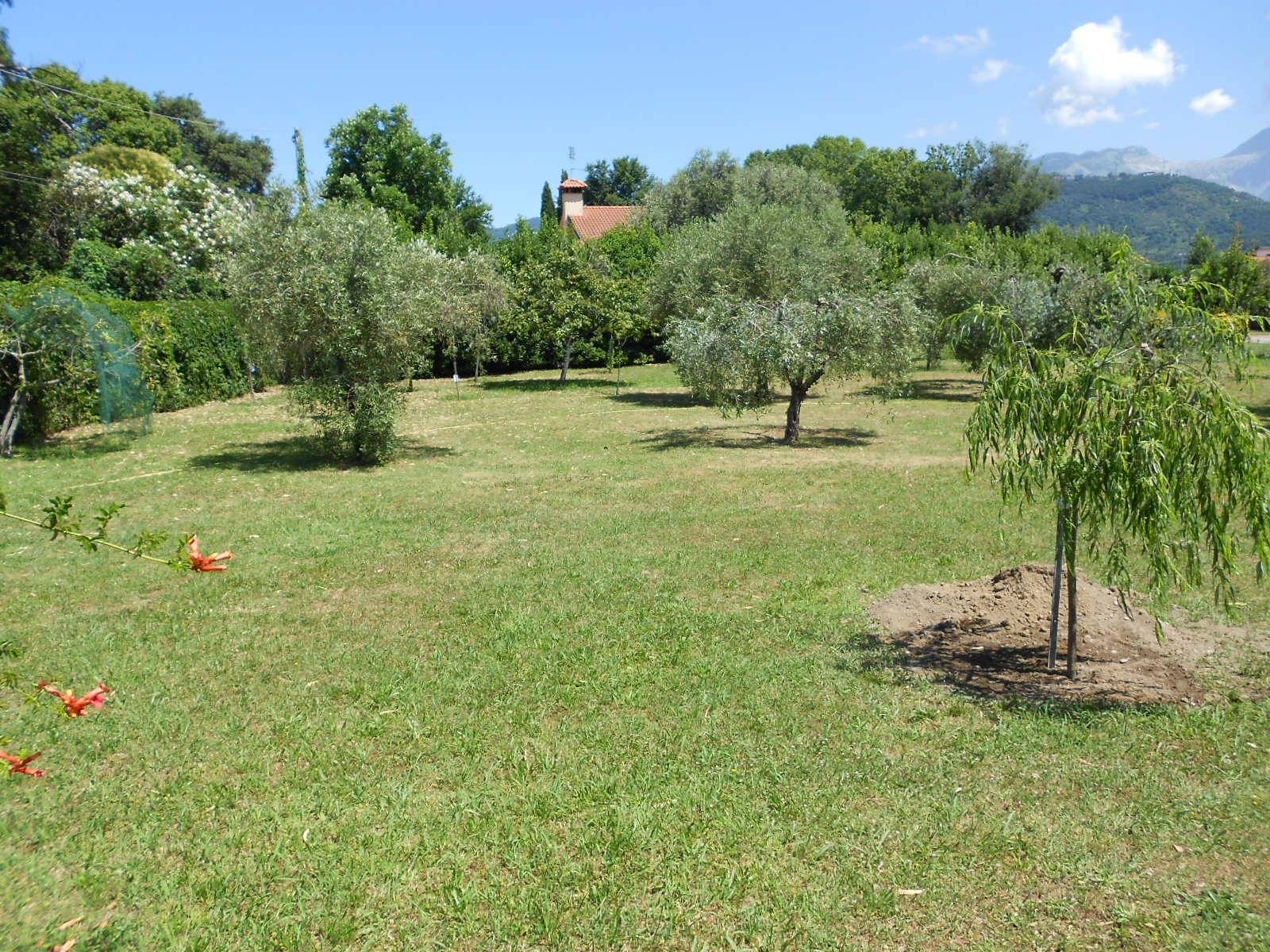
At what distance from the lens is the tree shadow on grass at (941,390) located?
84.0ft

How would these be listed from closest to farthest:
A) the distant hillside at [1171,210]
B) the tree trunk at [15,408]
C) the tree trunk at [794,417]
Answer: the tree trunk at [15,408], the tree trunk at [794,417], the distant hillside at [1171,210]

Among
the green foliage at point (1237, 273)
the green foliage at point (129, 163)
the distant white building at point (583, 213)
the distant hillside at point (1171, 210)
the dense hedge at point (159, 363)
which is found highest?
the distant hillside at point (1171, 210)

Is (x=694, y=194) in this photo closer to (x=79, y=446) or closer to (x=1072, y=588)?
(x=79, y=446)

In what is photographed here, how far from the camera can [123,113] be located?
1693 inches

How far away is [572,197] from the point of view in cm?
6125

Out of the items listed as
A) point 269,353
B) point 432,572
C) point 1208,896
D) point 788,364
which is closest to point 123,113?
point 269,353

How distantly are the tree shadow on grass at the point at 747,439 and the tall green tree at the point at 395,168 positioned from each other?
90.7ft

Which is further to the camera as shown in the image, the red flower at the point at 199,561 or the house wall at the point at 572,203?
the house wall at the point at 572,203

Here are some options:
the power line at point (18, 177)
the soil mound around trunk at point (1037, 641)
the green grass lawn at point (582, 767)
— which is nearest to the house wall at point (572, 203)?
the power line at point (18, 177)

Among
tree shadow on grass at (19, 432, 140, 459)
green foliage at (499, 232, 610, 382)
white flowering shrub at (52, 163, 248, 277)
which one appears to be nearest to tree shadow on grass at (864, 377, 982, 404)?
green foliage at (499, 232, 610, 382)

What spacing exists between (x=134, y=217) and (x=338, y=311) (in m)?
20.5

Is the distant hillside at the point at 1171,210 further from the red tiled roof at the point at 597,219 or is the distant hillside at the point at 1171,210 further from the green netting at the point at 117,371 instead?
the green netting at the point at 117,371

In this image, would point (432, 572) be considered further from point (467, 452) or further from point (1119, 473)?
point (467, 452)

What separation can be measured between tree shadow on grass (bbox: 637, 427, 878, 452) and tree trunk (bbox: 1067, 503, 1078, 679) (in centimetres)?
1074
